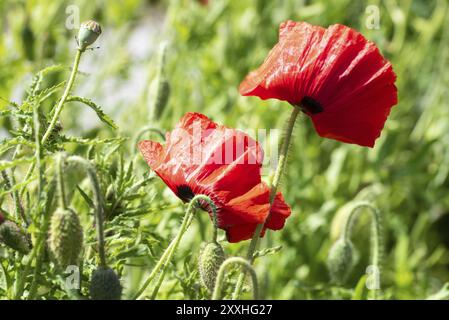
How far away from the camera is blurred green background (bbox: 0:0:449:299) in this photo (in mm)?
2518

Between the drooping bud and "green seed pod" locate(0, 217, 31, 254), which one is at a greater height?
the drooping bud

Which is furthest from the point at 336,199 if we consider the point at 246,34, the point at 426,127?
the point at 246,34

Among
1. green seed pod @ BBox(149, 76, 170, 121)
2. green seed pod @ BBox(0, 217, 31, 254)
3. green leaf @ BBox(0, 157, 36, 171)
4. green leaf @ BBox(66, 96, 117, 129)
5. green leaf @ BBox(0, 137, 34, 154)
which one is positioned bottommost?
green seed pod @ BBox(0, 217, 31, 254)

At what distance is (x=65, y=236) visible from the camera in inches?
43.6

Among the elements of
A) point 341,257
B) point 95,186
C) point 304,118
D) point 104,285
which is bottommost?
point 104,285

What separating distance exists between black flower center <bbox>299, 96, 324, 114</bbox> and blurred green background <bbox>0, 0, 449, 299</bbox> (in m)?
0.88

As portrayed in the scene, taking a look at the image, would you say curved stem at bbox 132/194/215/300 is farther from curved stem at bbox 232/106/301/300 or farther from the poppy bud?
the poppy bud

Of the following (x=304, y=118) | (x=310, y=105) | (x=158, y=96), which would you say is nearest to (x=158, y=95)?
(x=158, y=96)

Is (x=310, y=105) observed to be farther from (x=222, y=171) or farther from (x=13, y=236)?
(x=13, y=236)

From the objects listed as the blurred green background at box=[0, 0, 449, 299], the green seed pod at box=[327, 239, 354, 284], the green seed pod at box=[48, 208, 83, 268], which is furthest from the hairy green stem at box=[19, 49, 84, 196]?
the blurred green background at box=[0, 0, 449, 299]

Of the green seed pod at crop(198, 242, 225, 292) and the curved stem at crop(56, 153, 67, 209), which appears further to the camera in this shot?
the green seed pod at crop(198, 242, 225, 292)

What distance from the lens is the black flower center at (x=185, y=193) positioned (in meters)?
1.29

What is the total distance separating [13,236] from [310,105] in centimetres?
46

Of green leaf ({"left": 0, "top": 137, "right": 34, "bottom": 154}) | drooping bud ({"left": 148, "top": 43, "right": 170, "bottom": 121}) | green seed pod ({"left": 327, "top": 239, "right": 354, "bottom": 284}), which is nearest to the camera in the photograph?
green leaf ({"left": 0, "top": 137, "right": 34, "bottom": 154})
